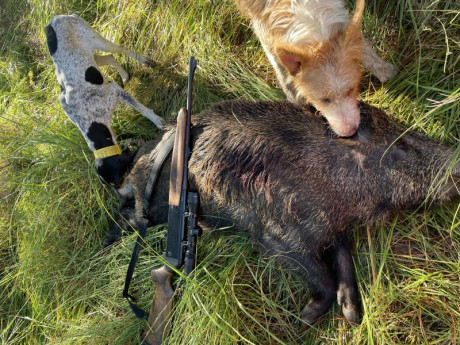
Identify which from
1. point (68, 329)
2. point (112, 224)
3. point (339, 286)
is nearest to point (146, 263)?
point (112, 224)

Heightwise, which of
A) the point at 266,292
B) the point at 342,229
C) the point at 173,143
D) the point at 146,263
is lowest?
the point at 266,292

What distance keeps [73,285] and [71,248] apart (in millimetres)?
414

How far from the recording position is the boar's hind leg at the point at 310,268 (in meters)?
2.78

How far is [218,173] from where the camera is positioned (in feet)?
9.40

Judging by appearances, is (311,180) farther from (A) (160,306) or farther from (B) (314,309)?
(A) (160,306)

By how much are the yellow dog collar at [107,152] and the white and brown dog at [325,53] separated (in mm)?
1923

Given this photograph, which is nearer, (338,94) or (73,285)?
(338,94)

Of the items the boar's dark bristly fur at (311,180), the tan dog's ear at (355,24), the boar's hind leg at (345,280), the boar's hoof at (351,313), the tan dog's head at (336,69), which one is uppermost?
Answer: the tan dog's ear at (355,24)

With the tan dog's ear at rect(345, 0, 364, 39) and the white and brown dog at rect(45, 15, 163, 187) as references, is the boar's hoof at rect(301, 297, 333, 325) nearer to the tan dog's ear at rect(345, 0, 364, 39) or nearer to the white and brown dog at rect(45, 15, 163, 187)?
the tan dog's ear at rect(345, 0, 364, 39)

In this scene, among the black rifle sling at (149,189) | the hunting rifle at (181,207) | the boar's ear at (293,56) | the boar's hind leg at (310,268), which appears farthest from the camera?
the black rifle sling at (149,189)

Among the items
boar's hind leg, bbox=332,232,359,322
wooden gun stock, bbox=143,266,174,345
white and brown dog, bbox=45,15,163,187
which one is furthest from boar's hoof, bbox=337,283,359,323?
white and brown dog, bbox=45,15,163,187

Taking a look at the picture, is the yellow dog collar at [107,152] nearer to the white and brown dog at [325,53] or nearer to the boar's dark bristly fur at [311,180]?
the boar's dark bristly fur at [311,180]

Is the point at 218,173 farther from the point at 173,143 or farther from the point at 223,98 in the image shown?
the point at 223,98

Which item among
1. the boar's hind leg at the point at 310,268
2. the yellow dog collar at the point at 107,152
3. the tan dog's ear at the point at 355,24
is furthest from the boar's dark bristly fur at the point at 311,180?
the yellow dog collar at the point at 107,152
